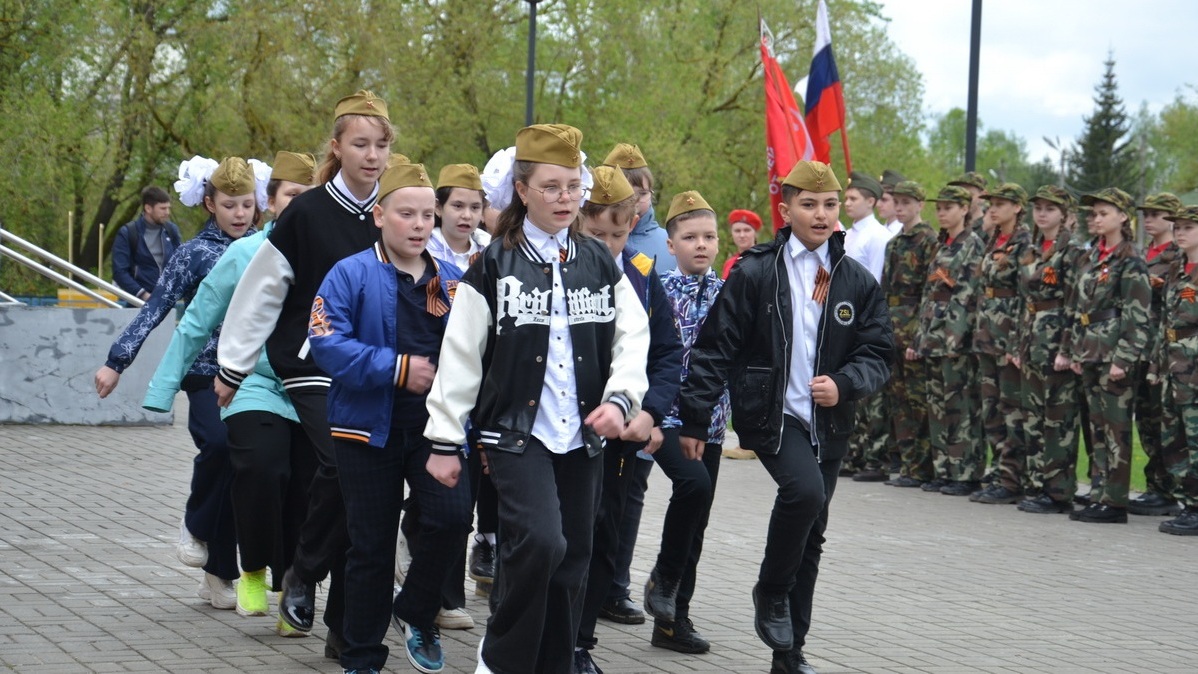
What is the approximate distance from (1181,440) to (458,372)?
7640 mm

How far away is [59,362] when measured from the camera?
14.9 metres

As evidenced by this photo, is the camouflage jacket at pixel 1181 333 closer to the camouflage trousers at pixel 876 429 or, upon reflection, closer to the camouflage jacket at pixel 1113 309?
the camouflage jacket at pixel 1113 309

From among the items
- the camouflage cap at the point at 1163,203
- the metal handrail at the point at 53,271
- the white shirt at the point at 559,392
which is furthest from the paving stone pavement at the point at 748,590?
the metal handrail at the point at 53,271

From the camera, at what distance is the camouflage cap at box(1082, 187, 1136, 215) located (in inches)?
436

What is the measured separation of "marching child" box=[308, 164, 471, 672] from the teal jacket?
1016 millimetres

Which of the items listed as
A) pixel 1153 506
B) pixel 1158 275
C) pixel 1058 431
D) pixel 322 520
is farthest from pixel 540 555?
pixel 1153 506

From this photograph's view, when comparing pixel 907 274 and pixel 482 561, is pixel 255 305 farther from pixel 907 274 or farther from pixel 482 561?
pixel 907 274

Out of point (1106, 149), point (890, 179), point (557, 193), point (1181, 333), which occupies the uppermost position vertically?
point (1106, 149)

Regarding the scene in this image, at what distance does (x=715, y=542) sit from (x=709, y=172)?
2592 centimetres

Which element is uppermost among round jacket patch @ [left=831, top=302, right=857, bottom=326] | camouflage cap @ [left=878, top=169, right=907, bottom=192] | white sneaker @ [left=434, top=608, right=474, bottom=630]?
camouflage cap @ [left=878, top=169, right=907, bottom=192]

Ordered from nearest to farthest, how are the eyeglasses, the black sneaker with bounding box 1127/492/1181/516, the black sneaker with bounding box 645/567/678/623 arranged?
the eyeglasses < the black sneaker with bounding box 645/567/678/623 < the black sneaker with bounding box 1127/492/1181/516

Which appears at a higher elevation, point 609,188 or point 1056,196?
point 1056,196

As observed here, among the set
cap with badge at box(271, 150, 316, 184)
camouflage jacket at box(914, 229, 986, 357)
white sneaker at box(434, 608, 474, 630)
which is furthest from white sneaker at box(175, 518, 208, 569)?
camouflage jacket at box(914, 229, 986, 357)

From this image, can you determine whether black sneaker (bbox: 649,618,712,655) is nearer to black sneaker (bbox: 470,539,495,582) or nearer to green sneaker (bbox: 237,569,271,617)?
black sneaker (bbox: 470,539,495,582)
